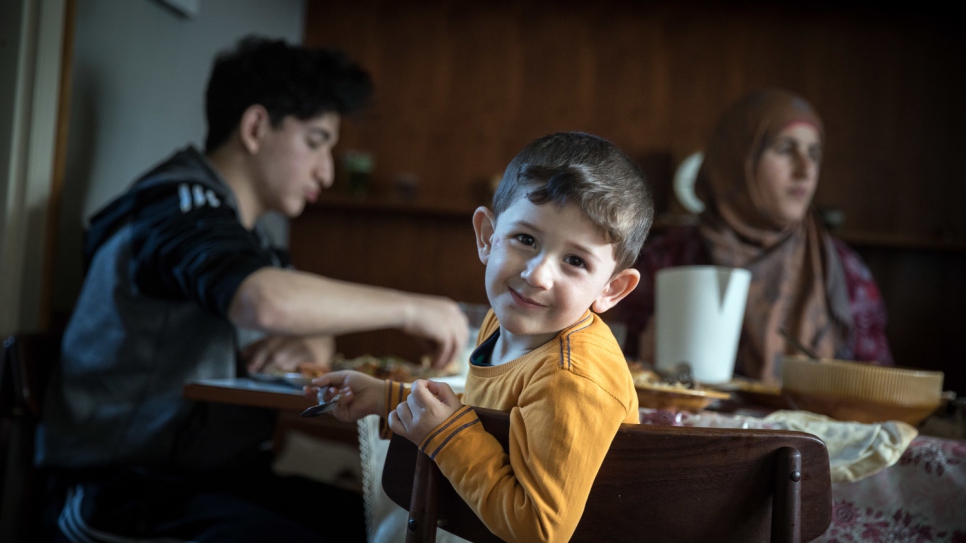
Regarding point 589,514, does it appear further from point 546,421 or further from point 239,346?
point 239,346

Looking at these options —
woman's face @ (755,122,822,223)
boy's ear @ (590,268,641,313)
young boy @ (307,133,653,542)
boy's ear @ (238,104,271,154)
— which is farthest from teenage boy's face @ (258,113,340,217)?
woman's face @ (755,122,822,223)

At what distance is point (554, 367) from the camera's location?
0.67m

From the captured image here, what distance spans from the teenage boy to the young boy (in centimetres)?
43

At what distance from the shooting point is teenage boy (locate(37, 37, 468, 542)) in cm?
114

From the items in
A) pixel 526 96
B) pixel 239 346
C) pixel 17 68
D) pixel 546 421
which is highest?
pixel 526 96

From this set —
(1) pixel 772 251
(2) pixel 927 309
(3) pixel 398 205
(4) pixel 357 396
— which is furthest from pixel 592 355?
(2) pixel 927 309

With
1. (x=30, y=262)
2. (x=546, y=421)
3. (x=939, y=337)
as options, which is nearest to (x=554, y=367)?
(x=546, y=421)

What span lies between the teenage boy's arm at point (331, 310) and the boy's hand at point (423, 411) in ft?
1.70

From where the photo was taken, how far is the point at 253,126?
5.14 ft

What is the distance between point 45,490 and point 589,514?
104 cm

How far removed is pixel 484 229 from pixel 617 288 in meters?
0.15

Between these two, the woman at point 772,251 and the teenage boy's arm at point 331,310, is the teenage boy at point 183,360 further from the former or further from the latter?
the woman at point 772,251

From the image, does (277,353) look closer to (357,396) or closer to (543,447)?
(357,396)

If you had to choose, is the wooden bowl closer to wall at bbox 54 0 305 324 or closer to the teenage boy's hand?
the teenage boy's hand
